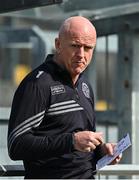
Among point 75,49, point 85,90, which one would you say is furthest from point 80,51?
point 85,90

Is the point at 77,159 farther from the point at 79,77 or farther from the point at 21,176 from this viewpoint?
the point at 21,176

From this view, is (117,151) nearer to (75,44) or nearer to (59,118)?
(59,118)

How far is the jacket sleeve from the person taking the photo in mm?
3570

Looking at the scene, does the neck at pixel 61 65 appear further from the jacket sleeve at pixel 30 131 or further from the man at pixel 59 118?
the jacket sleeve at pixel 30 131

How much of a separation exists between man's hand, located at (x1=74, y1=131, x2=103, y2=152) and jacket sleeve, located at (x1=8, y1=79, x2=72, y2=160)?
40 millimetres

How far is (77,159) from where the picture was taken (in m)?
3.74

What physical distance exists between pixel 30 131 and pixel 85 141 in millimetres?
267

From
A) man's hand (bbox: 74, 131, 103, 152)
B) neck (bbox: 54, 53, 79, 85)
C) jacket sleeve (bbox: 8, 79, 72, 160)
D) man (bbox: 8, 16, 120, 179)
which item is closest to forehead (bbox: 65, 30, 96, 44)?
man (bbox: 8, 16, 120, 179)

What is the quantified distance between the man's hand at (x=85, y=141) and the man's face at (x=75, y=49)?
1.14 feet

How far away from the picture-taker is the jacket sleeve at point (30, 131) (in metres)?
3.57

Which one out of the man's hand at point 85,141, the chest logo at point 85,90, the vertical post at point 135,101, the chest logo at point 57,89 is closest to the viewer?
the man's hand at point 85,141

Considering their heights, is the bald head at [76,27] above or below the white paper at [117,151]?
above

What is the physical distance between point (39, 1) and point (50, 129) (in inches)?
65.2

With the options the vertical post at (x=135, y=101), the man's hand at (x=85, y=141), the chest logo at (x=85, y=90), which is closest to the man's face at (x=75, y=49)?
the chest logo at (x=85, y=90)
